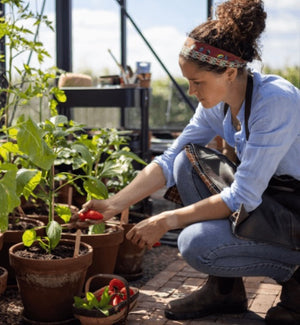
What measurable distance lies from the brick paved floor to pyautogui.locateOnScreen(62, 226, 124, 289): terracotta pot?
208 mm

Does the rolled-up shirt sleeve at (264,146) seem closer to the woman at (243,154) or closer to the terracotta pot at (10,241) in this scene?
the woman at (243,154)

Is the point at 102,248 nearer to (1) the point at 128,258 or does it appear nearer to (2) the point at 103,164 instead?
(1) the point at 128,258

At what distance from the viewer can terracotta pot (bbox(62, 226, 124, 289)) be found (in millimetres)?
2373

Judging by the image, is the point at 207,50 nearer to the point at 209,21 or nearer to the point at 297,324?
the point at 209,21

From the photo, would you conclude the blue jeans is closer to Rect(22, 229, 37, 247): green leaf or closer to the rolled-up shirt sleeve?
the rolled-up shirt sleeve

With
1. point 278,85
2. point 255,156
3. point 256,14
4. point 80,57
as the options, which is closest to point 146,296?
point 255,156

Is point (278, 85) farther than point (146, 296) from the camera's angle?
No

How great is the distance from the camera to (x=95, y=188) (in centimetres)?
224

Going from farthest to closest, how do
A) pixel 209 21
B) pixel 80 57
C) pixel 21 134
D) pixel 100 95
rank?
1. pixel 80 57
2. pixel 100 95
3. pixel 209 21
4. pixel 21 134

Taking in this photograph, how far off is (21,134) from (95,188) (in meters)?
0.77

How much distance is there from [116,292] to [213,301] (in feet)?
1.34

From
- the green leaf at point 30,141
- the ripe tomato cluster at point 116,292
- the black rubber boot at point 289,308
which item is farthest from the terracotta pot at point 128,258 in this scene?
the green leaf at point 30,141

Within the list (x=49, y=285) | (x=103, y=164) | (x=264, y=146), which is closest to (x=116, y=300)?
(x=49, y=285)

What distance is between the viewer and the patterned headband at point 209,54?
1.92 metres
